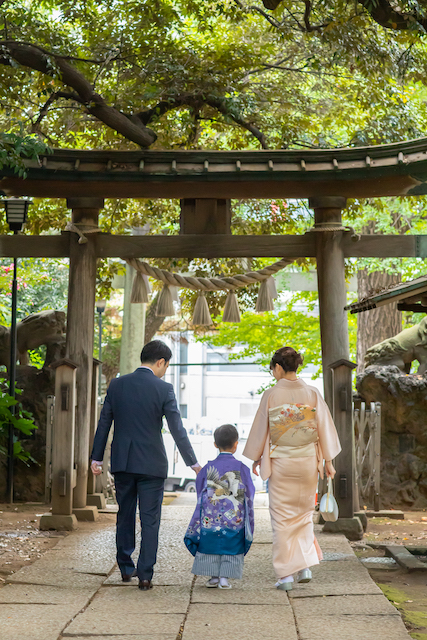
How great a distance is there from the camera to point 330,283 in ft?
23.6

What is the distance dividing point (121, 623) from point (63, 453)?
11.1 feet

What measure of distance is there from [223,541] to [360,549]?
2.20 metres

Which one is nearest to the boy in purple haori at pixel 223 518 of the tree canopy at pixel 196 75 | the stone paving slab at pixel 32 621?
the stone paving slab at pixel 32 621

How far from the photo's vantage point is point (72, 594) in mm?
4176

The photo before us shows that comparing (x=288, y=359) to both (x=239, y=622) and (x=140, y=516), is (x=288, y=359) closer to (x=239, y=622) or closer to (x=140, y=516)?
(x=140, y=516)

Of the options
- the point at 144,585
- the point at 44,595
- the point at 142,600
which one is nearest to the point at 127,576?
the point at 144,585

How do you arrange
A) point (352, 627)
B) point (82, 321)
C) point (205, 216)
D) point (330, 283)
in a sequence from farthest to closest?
1. point (205, 216)
2. point (82, 321)
3. point (330, 283)
4. point (352, 627)

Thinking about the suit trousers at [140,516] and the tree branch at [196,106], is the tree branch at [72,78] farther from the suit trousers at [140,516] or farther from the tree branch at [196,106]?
the suit trousers at [140,516]

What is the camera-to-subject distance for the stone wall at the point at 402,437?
900cm

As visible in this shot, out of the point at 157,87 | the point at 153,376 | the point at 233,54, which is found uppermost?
the point at 233,54

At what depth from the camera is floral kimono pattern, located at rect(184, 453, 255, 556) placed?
431 cm

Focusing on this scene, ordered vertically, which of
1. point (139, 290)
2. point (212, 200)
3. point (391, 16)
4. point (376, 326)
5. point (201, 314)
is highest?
point (391, 16)

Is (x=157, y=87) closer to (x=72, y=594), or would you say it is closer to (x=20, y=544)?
(x=20, y=544)

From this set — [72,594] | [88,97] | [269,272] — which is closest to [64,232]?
[88,97]
